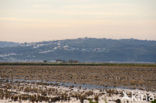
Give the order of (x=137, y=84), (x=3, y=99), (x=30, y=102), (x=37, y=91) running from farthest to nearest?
(x=137, y=84) < (x=37, y=91) < (x=3, y=99) < (x=30, y=102)

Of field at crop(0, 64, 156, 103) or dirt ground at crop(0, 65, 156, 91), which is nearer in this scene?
field at crop(0, 64, 156, 103)

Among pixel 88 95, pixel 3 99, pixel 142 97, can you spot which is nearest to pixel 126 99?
pixel 142 97

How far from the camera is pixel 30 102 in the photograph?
3000cm

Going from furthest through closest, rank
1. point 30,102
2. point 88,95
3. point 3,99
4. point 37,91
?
point 37,91 → point 88,95 → point 3,99 → point 30,102

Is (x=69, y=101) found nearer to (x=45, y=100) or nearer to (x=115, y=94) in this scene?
(x=45, y=100)

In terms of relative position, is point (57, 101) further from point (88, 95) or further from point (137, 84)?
point (137, 84)

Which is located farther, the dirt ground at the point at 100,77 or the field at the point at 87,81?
the dirt ground at the point at 100,77

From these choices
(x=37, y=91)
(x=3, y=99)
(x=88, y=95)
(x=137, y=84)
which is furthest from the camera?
(x=137, y=84)

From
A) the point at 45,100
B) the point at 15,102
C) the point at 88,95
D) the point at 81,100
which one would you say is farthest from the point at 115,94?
the point at 15,102

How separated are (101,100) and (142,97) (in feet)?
12.4

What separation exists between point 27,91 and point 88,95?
7.37 m

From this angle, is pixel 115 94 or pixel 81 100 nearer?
pixel 81 100

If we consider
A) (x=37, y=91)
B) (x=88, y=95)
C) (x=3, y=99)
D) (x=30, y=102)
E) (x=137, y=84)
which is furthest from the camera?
(x=137, y=84)

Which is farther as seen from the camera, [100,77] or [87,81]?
[100,77]
